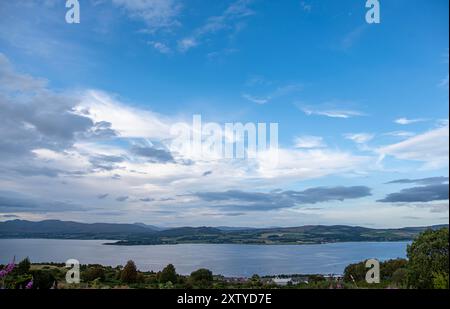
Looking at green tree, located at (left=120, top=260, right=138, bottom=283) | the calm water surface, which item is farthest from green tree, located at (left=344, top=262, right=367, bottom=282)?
green tree, located at (left=120, top=260, right=138, bottom=283)

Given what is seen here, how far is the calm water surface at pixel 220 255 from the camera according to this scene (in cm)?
769

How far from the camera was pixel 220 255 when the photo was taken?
31.5ft

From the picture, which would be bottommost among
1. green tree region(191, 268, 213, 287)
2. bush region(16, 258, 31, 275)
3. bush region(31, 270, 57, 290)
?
green tree region(191, 268, 213, 287)

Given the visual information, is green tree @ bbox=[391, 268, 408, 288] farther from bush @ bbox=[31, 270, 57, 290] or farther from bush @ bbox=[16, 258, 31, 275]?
bush @ bbox=[16, 258, 31, 275]

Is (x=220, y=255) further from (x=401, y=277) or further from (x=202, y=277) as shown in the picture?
(x=401, y=277)

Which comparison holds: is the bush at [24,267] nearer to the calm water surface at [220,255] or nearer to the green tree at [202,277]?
the calm water surface at [220,255]

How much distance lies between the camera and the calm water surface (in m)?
7.69

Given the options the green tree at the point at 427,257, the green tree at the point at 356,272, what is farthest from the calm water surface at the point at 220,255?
the green tree at the point at 427,257

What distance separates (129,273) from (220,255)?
258 cm

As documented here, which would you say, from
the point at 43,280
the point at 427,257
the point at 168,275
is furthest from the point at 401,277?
the point at 43,280

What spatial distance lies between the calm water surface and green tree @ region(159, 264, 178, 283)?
0.14m
